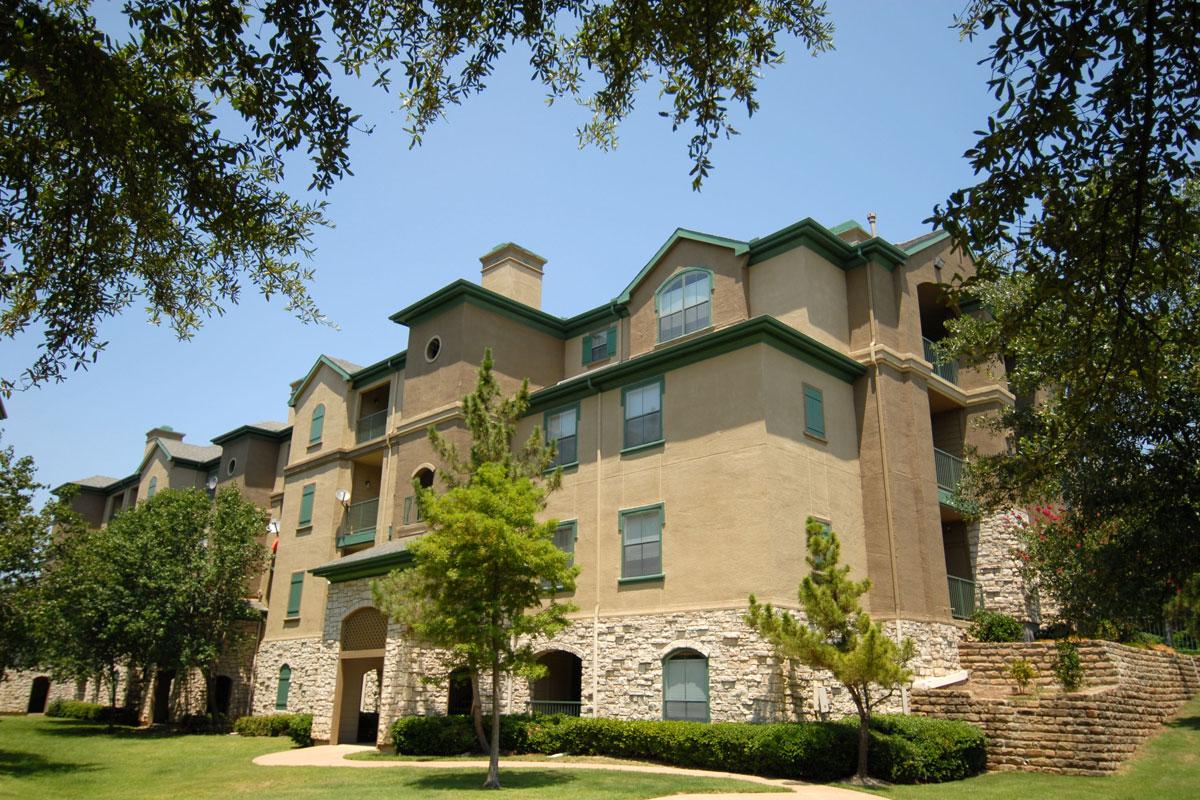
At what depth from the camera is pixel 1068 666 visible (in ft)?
65.1

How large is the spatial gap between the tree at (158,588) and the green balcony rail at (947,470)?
2528cm

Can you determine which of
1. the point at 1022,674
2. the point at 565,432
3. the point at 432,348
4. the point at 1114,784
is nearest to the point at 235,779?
the point at 565,432

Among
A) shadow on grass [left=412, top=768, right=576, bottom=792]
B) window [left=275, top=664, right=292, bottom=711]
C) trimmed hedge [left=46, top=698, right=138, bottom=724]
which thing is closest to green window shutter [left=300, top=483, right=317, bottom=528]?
window [left=275, top=664, right=292, bottom=711]

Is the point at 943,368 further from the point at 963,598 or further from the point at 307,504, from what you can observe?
the point at 307,504

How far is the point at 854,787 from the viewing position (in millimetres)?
Answer: 16703

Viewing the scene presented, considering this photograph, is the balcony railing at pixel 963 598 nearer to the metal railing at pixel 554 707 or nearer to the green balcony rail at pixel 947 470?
the green balcony rail at pixel 947 470

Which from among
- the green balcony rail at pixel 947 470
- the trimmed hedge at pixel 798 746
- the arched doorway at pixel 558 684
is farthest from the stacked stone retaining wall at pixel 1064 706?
the arched doorway at pixel 558 684

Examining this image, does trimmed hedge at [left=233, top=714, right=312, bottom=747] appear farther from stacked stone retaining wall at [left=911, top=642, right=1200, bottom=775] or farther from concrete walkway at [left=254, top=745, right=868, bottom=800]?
stacked stone retaining wall at [left=911, top=642, right=1200, bottom=775]

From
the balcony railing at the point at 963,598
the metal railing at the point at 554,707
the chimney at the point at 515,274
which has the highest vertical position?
the chimney at the point at 515,274

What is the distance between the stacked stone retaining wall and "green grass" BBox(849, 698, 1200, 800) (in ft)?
1.28

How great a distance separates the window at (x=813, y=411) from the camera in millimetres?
22270

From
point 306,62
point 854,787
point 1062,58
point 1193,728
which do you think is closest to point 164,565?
point 854,787

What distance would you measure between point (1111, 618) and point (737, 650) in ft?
24.9

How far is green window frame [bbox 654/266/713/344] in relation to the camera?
84.3 ft
